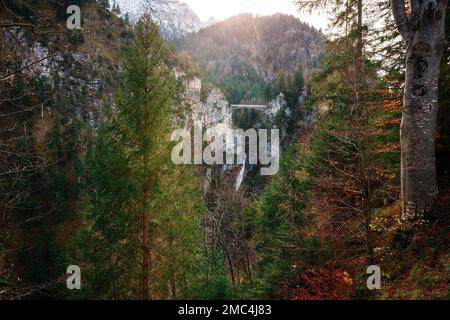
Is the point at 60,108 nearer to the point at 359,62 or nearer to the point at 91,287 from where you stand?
the point at 91,287

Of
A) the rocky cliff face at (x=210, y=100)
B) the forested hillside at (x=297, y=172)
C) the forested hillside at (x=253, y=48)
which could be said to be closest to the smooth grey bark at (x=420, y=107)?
the forested hillside at (x=297, y=172)

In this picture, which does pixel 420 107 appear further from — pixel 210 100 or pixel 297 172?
pixel 210 100

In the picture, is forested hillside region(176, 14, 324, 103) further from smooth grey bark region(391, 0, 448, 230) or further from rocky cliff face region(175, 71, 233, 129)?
smooth grey bark region(391, 0, 448, 230)

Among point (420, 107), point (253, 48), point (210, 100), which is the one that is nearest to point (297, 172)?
point (420, 107)

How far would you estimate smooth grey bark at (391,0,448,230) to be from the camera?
614 cm

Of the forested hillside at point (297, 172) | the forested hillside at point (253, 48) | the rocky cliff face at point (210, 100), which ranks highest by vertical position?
the forested hillside at point (253, 48)

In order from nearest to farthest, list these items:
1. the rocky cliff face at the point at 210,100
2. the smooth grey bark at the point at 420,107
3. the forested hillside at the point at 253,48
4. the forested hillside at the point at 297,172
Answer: the forested hillside at the point at 297,172, the smooth grey bark at the point at 420,107, the rocky cliff face at the point at 210,100, the forested hillside at the point at 253,48

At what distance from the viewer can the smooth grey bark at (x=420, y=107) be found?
6.14 m

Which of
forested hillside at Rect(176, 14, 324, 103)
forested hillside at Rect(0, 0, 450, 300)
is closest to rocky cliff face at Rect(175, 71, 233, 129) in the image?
forested hillside at Rect(176, 14, 324, 103)

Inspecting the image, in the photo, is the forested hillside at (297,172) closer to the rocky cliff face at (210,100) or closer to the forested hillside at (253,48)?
the rocky cliff face at (210,100)

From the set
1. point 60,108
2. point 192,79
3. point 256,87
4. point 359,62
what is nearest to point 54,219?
point 60,108

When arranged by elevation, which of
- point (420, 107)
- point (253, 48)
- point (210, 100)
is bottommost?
point (420, 107)

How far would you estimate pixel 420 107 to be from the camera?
20.6ft

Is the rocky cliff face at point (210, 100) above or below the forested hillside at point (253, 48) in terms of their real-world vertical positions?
below
